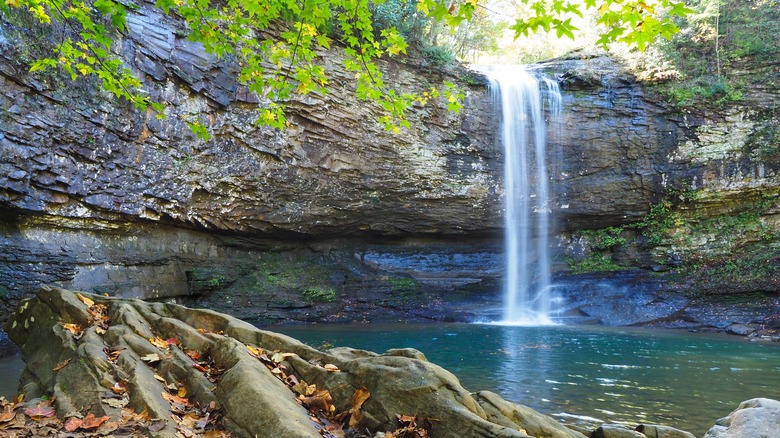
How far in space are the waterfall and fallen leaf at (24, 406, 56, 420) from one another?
16.8 m

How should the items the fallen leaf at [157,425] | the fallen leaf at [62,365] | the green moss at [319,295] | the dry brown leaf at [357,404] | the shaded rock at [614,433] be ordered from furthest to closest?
the green moss at [319,295] < the shaded rock at [614,433] < the fallen leaf at [62,365] < the dry brown leaf at [357,404] < the fallen leaf at [157,425]

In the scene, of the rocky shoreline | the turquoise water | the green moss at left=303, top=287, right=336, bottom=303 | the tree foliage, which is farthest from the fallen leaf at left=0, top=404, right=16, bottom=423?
the green moss at left=303, top=287, right=336, bottom=303

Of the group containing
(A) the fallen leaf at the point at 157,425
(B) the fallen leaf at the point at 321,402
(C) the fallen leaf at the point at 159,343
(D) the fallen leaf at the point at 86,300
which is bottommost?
(B) the fallen leaf at the point at 321,402

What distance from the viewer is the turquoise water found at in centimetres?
648

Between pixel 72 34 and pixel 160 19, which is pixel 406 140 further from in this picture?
pixel 72 34

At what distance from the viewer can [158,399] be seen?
3.42 meters

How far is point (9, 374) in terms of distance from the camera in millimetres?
7508

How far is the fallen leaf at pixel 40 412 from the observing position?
3393mm

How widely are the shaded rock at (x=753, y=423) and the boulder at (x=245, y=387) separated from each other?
1404 mm

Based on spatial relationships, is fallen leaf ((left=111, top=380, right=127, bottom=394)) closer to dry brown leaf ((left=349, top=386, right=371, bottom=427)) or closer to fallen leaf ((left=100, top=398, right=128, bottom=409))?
fallen leaf ((left=100, top=398, right=128, bottom=409))

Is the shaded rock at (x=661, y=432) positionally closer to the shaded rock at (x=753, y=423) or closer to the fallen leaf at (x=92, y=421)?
the shaded rock at (x=753, y=423)

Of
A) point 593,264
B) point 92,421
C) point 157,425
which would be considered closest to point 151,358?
point 92,421

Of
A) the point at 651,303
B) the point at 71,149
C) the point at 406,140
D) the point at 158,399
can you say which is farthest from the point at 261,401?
the point at 651,303

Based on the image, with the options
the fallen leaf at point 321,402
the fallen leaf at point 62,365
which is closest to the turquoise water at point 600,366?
the fallen leaf at point 321,402
